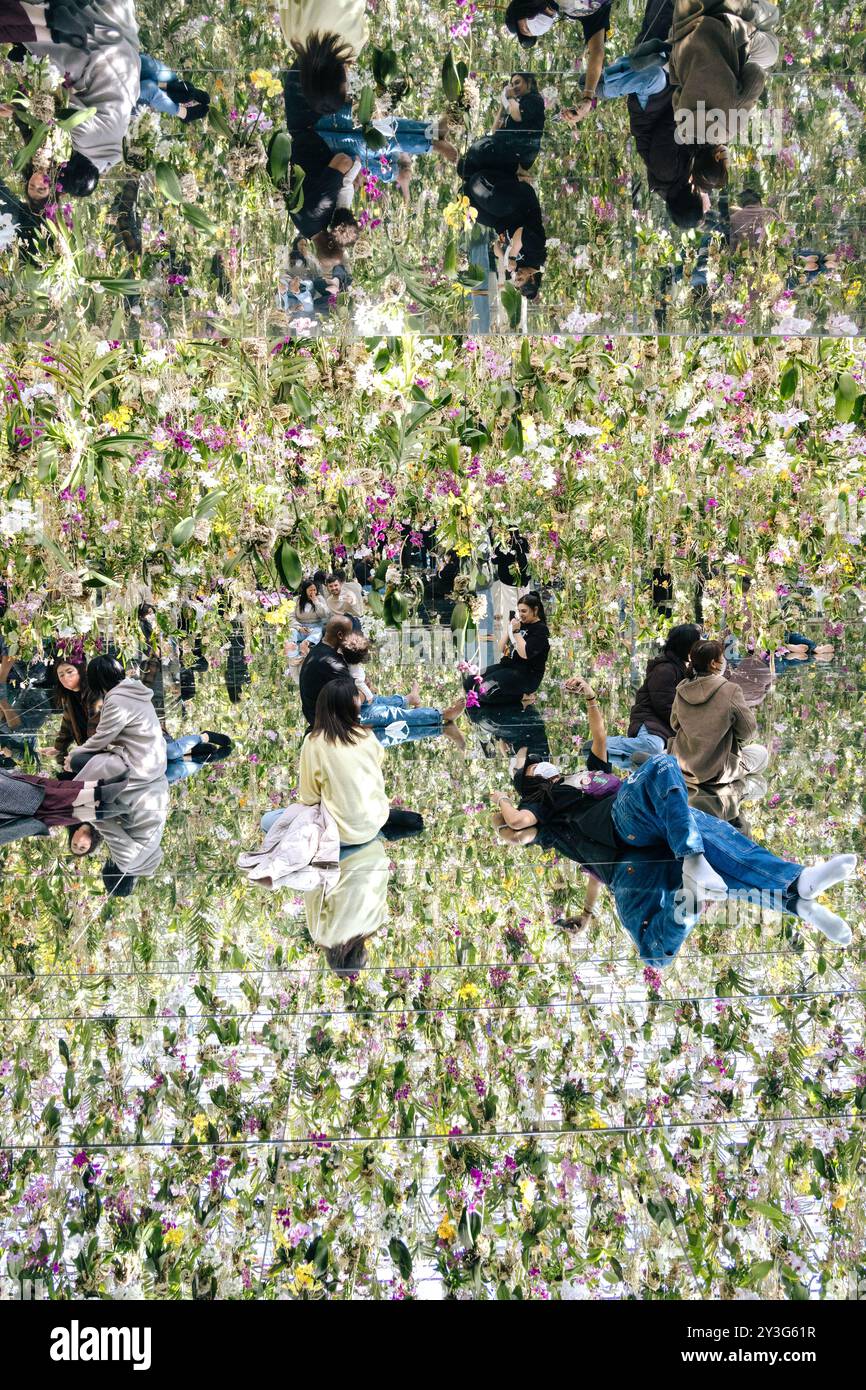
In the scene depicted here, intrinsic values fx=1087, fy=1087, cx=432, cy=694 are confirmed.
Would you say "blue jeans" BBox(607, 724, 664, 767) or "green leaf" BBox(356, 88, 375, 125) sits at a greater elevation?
"green leaf" BBox(356, 88, 375, 125)

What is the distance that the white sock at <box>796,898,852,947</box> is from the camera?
283cm

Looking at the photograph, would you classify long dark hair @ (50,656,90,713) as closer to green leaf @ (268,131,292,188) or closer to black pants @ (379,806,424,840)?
black pants @ (379,806,424,840)

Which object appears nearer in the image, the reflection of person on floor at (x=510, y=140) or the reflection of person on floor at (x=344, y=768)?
the reflection of person on floor at (x=510, y=140)

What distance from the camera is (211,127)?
8.68ft

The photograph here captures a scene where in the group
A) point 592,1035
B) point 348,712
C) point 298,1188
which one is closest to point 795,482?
point 348,712

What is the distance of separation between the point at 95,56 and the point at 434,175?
843 millimetres

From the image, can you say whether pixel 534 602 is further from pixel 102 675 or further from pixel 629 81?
pixel 629 81

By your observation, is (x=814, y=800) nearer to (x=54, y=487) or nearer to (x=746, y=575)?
(x=746, y=575)

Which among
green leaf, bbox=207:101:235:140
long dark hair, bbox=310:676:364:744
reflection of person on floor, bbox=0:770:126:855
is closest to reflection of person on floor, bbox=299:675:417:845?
long dark hair, bbox=310:676:364:744

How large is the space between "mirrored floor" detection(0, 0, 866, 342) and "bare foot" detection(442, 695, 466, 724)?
1.00 m

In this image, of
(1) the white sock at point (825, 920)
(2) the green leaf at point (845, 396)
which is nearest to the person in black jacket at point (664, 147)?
(2) the green leaf at point (845, 396)

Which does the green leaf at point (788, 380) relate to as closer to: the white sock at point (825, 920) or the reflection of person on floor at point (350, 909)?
the white sock at point (825, 920)

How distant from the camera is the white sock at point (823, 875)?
279 cm

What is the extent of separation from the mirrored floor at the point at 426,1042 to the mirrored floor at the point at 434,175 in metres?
0.91
